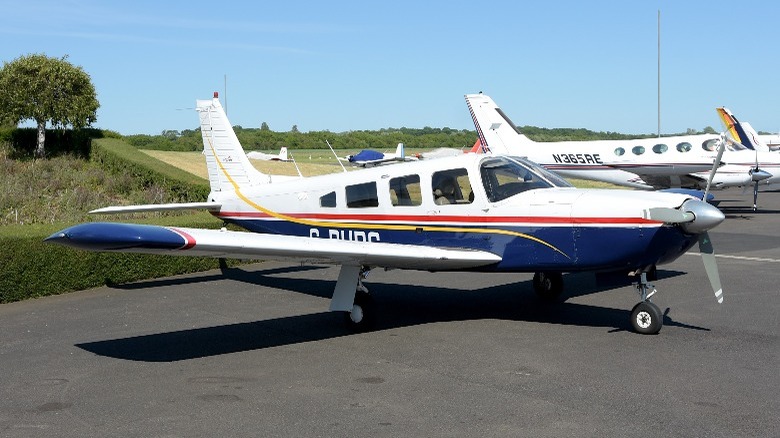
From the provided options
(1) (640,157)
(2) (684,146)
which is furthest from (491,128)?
(2) (684,146)

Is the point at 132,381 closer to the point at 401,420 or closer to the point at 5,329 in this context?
the point at 401,420

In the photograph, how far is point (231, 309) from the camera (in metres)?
11.5

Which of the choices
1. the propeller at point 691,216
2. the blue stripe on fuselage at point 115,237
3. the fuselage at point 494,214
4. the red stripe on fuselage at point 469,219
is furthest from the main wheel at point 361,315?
the propeller at point 691,216

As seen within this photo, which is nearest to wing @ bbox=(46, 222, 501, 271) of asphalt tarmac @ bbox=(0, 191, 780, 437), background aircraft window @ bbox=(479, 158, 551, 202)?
background aircraft window @ bbox=(479, 158, 551, 202)

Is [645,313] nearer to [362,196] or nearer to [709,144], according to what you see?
[362,196]

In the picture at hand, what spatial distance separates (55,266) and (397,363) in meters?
7.10

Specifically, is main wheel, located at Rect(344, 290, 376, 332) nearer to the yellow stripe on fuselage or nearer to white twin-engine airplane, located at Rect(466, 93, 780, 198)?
the yellow stripe on fuselage

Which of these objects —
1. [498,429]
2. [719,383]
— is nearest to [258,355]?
[498,429]

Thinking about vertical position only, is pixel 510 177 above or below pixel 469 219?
above

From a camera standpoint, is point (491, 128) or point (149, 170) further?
point (491, 128)

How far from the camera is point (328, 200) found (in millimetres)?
11336

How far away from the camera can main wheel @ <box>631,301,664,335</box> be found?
9211 millimetres

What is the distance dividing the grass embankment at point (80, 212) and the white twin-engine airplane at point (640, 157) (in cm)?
1258

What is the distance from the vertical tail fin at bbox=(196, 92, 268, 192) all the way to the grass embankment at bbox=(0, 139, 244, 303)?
1.97 metres
